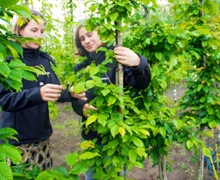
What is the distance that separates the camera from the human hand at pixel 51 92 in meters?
1.33

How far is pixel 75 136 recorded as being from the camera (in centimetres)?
580

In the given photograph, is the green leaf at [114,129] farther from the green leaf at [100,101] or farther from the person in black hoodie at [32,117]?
the person in black hoodie at [32,117]

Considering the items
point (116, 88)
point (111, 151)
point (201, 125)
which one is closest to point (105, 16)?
point (116, 88)

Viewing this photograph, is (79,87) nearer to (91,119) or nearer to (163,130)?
(91,119)

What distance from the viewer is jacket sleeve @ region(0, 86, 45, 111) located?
1422mm

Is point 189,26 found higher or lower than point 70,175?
higher

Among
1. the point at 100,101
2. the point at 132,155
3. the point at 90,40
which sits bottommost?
the point at 132,155

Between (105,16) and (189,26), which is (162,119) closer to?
(189,26)

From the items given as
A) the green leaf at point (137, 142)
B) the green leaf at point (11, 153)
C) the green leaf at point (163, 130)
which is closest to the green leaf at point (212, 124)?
the green leaf at point (163, 130)

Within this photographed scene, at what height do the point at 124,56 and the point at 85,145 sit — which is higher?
the point at 124,56

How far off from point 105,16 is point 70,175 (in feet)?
2.58

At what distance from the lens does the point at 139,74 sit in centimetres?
144

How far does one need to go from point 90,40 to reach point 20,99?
0.77 m

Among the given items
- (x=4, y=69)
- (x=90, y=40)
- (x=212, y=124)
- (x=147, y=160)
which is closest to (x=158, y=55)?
(x=90, y=40)
